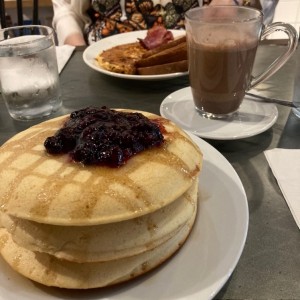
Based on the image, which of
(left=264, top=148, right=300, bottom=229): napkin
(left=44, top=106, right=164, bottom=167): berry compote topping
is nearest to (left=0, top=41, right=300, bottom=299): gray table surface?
(left=264, top=148, right=300, bottom=229): napkin

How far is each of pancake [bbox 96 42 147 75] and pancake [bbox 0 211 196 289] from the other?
1.10 meters

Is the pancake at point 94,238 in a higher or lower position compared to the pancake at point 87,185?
lower

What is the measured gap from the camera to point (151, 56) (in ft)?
5.49

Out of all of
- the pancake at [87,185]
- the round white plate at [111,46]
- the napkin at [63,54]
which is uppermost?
the pancake at [87,185]

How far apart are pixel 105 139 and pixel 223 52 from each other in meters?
0.68

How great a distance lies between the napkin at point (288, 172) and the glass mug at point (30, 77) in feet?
3.07

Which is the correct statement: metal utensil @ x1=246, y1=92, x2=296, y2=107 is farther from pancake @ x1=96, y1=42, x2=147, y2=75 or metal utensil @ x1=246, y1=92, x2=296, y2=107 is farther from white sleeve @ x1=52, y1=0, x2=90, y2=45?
white sleeve @ x1=52, y1=0, x2=90, y2=45

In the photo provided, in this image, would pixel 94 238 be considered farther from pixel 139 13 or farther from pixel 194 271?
pixel 139 13

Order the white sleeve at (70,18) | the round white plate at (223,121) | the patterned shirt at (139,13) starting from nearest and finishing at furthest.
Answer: the round white plate at (223,121)
the patterned shirt at (139,13)
the white sleeve at (70,18)

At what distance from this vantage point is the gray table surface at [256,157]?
734 mm

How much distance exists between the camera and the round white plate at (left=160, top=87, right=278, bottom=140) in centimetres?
121

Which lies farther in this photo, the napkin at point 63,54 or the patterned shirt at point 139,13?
the patterned shirt at point 139,13

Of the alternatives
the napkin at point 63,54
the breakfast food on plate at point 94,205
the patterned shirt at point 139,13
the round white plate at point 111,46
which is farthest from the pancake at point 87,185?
the patterned shirt at point 139,13

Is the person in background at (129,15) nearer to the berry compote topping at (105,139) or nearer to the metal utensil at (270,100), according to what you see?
the metal utensil at (270,100)
